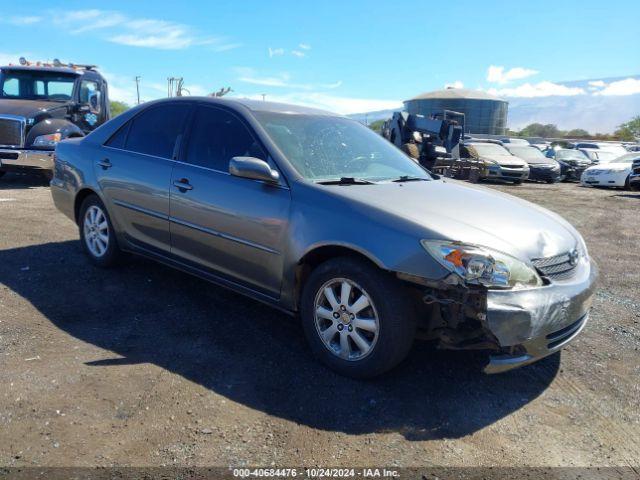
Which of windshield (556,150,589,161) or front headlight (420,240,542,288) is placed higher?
windshield (556,150,589,161)

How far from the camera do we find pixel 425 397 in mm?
3043

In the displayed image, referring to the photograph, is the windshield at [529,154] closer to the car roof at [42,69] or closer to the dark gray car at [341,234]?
the car roof at [42,69]

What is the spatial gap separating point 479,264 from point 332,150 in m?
1.64

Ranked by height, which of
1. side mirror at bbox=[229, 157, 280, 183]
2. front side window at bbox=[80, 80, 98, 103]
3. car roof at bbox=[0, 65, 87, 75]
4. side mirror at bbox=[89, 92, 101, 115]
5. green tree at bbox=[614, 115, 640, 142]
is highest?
green tree at bbox=[614, 115, 640, 142]

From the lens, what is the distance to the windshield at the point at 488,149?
19447mm

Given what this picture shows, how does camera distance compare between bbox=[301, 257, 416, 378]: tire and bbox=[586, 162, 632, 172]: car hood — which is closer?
bbox=[301, 257, 416, 378]: tire

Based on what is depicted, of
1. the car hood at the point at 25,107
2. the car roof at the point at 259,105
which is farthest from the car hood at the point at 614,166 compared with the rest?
the car hood at the point at 25,107

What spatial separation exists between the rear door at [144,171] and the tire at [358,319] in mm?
1662

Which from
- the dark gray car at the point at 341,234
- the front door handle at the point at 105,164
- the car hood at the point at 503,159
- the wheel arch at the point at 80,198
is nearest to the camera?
the dark gray car at the point at 341,234

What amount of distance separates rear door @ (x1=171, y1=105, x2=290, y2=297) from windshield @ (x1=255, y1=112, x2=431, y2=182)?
0.22 metres

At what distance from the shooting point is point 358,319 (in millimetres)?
3086

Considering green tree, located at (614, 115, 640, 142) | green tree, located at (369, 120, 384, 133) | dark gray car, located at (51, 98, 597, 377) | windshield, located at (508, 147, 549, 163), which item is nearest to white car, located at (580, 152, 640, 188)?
windshield, located at (508, 147, 549, 163)

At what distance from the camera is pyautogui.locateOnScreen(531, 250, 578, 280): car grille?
120 inches

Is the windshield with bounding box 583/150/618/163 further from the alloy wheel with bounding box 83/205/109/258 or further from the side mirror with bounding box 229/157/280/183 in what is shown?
the side mirror with bounding box 229/157/280/183
